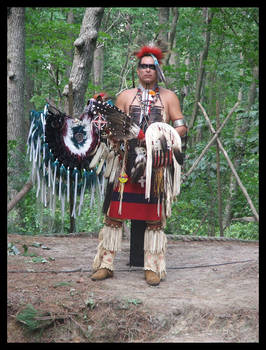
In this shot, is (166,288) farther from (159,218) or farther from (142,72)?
(142,72)

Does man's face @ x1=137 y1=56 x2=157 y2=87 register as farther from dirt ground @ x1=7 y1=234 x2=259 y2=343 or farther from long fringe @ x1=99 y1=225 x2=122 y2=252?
dirt ground @ x1=7 y1=234 x2=259 y2=343

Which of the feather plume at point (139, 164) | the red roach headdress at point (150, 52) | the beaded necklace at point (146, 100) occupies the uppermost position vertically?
the red roach headdress at point (150, 52)

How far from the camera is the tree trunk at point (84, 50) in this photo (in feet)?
18.1

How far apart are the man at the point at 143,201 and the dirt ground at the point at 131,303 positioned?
0.20 metres

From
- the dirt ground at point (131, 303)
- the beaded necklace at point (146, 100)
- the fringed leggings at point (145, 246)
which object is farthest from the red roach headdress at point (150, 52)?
the dirt ground at point (131, 303)

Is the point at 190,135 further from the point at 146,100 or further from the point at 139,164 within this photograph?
the point at 139,164

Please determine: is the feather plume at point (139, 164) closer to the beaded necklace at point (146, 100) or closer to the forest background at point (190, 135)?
the beaded necklace at point (146, 100)

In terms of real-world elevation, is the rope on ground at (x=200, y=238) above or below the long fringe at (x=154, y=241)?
below

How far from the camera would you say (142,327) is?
2920 millimetres

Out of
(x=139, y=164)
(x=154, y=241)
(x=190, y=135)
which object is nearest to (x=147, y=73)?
(x=139, y=164)

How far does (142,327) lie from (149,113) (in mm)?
1904

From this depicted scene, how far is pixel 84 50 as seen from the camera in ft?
18.2

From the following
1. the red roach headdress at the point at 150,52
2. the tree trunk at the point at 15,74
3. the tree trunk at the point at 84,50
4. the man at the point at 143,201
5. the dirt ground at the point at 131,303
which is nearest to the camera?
the dirt ground at the point at 131,303

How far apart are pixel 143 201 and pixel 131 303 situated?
1.05 metres
